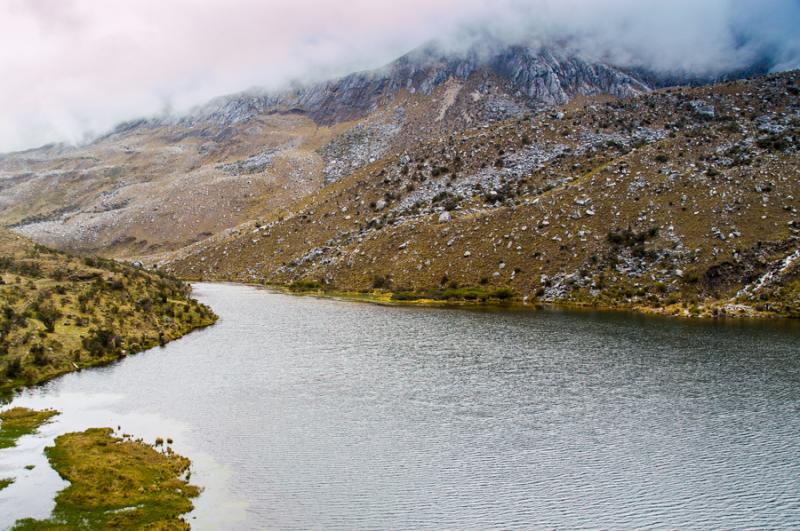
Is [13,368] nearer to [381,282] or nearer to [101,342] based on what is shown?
[101,342]

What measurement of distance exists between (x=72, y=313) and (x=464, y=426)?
54.5 metres

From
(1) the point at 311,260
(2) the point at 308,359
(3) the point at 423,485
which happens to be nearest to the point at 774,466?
(3) the point at 423,485

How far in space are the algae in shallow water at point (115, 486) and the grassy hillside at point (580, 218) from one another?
8143 centimetres

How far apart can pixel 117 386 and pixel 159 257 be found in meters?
150

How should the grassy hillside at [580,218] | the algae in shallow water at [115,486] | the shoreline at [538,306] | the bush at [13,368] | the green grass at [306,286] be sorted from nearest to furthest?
the algae in shallow water at [115,486], the bush at [13,368], the shoreline at [538,306], the grassy hillside at [580,218], the green grass at [306,286]

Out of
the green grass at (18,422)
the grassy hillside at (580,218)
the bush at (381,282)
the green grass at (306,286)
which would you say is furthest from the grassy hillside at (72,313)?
the grassy hillside at (580,218)

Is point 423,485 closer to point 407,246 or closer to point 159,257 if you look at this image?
point 407,246

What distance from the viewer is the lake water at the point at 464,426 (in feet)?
91.6

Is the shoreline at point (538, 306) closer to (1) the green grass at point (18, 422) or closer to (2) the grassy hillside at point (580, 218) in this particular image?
(2) the grassy hillside at point (580, 218)

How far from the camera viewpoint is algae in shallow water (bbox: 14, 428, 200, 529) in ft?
86.1

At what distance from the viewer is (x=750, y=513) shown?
1065 inches

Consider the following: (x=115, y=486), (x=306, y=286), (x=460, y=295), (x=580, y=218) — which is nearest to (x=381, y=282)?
(x=306, y=286)

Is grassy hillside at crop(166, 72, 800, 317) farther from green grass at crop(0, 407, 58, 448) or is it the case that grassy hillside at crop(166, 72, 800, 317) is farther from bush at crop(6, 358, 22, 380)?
green grass at crop(0, 407, 58, 448)

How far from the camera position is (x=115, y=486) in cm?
3016
